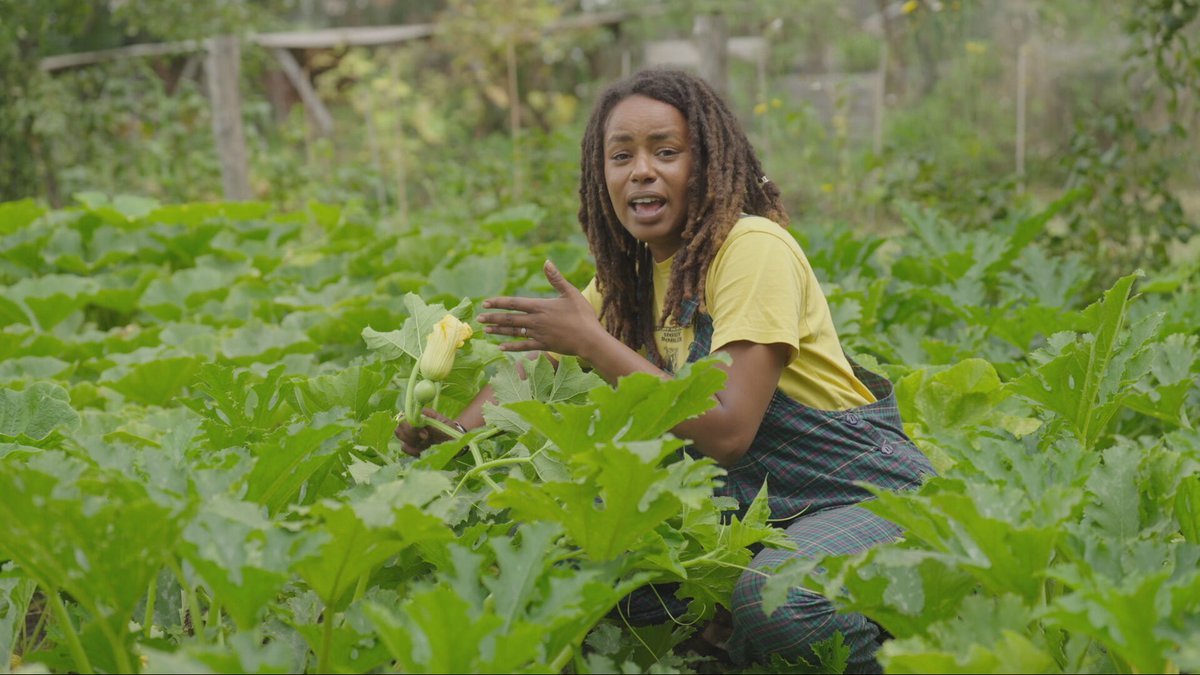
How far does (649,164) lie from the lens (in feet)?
9.04

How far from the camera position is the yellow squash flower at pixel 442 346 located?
7.64 feet

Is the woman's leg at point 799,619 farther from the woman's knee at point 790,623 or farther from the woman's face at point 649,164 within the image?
the woman's face at point 649,164

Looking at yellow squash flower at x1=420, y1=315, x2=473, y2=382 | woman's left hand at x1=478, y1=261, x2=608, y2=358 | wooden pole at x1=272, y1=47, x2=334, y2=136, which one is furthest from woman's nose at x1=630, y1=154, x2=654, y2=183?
wooden pole at x1=272, y1=47, x2=334, y2=136

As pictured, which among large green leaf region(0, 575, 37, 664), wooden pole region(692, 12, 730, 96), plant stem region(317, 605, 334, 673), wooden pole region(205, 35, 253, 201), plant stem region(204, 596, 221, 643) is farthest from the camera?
wooden pole region(692, 12, 730, 96)

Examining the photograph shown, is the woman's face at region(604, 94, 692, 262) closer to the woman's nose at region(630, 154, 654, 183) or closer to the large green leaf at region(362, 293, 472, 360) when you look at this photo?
the woman's nose at region(630, 154, 654, 183)

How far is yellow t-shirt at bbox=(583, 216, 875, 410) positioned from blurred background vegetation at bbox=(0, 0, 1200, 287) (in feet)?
10.2

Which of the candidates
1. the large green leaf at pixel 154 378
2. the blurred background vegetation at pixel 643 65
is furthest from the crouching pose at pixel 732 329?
the blurred background vegetation at pixel 643 65

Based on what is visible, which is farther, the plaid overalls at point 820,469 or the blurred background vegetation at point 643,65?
the blurred background vegetation at point 643,65

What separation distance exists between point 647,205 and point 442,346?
667 mm

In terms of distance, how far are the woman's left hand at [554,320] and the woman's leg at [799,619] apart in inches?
→ 20.4

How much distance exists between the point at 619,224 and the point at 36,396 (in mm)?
1287

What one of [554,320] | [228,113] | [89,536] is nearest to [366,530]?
[89,536]

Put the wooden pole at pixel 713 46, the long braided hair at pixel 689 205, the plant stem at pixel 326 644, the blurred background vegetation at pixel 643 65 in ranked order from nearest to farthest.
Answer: the plant stem at pixel 326 644
the long braided hair at pixel 689 205
the blurred background vegetation at pixel 643 65
the wooden pole at pixel 713 46

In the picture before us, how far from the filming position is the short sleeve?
245cm
